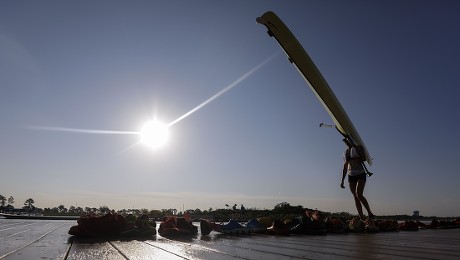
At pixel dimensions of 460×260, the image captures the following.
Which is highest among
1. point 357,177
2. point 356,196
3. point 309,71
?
point 309,71

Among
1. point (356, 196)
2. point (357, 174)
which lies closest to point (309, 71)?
point (357, 174)

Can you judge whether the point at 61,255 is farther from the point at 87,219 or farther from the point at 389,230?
the point at 389,230

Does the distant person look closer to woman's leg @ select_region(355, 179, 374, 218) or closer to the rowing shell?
woman's leg @ select_region(355, 179, 374, 218)

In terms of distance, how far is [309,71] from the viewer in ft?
36.0

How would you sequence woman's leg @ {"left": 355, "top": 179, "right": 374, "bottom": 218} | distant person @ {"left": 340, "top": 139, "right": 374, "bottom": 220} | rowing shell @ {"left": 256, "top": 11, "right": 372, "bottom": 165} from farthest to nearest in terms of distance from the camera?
1. rowing shell @ {"left": 256, "top": 11, "right": 372, "bottom": 165}
2. distant person @ {"left": 340, "top": 139, "right": 374, "bottom": 220}
3. woman's leg @ {"left": 355, "top": 179, "right": 374, "bottom": 218}

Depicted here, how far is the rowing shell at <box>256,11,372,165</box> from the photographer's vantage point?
34.4 feet

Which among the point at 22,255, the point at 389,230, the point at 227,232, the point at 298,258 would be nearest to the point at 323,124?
the point at 389,230

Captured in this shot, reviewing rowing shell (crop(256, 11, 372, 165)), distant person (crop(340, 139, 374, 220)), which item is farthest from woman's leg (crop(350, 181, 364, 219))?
rowing shell (crop(256, 11, 372, 165))

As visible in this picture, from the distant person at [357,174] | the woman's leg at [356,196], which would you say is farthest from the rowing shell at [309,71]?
the woman's leg at [356,196]

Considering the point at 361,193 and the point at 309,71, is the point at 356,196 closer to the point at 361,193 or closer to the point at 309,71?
the point at 361,193

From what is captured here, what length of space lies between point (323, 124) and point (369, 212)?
3190 millimetres

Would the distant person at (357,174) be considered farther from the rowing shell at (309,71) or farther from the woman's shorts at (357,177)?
the rowing shell at (309,71)

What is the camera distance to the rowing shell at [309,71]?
34.4 ft

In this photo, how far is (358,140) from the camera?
36.9 feet
